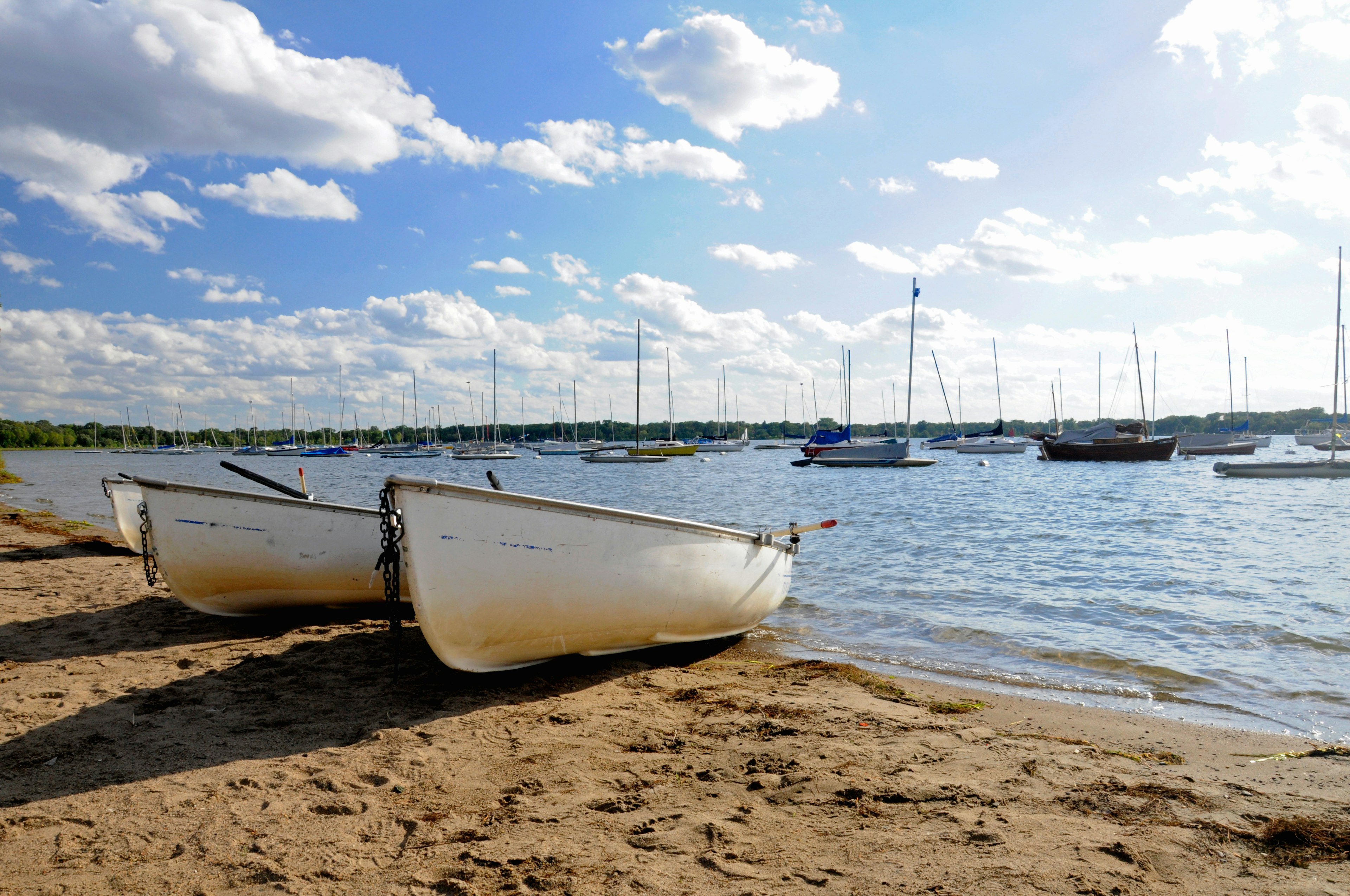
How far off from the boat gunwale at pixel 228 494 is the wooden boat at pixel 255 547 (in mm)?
11

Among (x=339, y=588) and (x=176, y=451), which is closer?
(x=339, y=588)

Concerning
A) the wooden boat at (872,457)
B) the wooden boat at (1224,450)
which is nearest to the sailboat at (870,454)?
the wooden boat at (872,457)

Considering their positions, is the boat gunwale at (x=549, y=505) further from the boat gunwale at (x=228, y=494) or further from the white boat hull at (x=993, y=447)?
the white boat hull at (x=993, y=447)

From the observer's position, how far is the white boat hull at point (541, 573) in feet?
16.0

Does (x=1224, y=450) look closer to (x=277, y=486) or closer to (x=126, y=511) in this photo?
(x=277, y=486)

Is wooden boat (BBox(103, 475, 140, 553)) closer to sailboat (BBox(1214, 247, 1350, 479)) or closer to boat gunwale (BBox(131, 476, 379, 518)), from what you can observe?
boat gunwale (BBox(131, 476, 379, 518))

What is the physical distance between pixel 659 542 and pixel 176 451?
13509 cm

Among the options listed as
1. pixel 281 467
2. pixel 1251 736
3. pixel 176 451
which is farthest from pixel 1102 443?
pixel 176 451

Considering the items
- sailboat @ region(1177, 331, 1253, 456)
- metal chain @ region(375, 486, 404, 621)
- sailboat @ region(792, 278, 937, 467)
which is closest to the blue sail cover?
sailboat @ region(792, 278, 937, 467)

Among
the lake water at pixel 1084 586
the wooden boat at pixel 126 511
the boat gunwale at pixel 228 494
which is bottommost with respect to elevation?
the lake water at pixel 1084 586

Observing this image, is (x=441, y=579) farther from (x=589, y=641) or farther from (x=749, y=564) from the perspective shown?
→ (x=749, y=564)

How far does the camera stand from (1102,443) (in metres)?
46.6

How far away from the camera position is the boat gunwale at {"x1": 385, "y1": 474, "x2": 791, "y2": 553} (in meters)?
4.81

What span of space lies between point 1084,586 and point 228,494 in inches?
441
